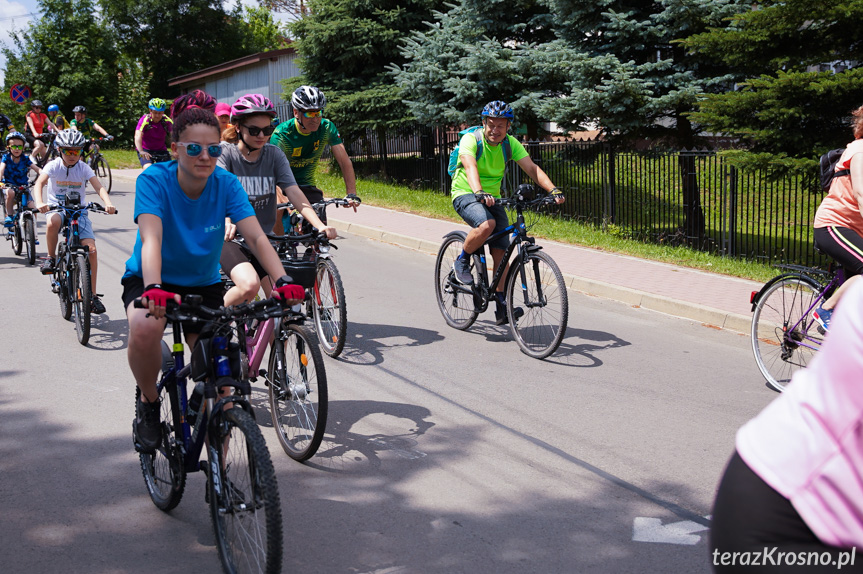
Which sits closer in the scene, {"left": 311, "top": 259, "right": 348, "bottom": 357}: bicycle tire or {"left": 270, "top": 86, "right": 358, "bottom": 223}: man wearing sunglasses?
{"left": 311, "top": 259, "right": 348, "bottom": 357}: bicycle tire

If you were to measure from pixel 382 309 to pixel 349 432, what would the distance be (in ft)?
12.5

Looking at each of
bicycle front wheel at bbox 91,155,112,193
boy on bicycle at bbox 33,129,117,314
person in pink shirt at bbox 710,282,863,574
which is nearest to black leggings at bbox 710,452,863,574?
person in pink shirt at bbox 710,282,863,574

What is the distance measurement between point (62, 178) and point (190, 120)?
18.4 feet

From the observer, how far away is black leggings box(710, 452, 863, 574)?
62.9 inches

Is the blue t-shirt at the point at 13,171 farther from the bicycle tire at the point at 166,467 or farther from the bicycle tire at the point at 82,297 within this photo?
the bicycle tire at the point at 166,467

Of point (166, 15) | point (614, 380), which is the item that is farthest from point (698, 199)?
point (166, 15)

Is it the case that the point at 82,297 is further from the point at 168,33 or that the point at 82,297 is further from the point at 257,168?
the point at 168,33

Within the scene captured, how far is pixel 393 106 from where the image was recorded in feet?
69.7

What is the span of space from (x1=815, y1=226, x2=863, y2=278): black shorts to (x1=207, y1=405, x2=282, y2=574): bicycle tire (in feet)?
15.0

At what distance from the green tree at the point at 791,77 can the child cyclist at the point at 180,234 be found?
830cm

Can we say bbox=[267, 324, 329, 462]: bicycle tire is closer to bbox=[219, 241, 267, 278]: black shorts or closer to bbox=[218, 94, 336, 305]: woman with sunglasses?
bbox=[219, 241, 267, 278]: black shorts

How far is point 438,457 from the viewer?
505 centimetres

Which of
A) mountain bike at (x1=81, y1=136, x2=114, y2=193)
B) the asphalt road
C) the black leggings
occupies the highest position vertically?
mountain bike at (x1=81, y1=136, x2=114, y2=193)

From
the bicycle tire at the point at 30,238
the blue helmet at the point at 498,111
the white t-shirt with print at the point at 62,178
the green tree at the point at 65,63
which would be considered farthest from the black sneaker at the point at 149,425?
the green tree at the point at 65,63
